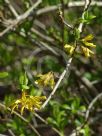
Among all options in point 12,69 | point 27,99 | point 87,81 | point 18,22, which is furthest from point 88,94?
point 27,99

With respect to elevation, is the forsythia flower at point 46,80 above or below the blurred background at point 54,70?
below

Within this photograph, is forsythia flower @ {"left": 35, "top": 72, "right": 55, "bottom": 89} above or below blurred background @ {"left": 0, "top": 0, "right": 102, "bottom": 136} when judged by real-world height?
below

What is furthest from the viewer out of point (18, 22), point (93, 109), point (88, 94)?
point (88, 94)

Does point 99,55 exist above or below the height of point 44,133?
above

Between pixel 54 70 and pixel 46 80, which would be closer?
pixel 46 80

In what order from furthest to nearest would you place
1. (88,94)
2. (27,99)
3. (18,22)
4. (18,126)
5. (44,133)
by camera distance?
(44,133) → (88,94) → (18,126) → (18,22) → (27,99)

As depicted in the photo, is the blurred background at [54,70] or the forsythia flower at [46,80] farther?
the blurred background at [54,70]

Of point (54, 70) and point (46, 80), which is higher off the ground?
point (54, 70)

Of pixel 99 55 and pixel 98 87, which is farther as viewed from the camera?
pixel 98 87

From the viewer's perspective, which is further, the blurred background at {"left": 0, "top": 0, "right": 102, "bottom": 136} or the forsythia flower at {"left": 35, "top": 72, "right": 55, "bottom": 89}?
the blurred background at {"left": 0, "top": 0, "right": 102, "bottom": 136}

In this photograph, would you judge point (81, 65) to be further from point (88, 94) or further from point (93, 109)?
point (93, 109)

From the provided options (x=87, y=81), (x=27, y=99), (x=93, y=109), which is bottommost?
(x=27, y=99)
